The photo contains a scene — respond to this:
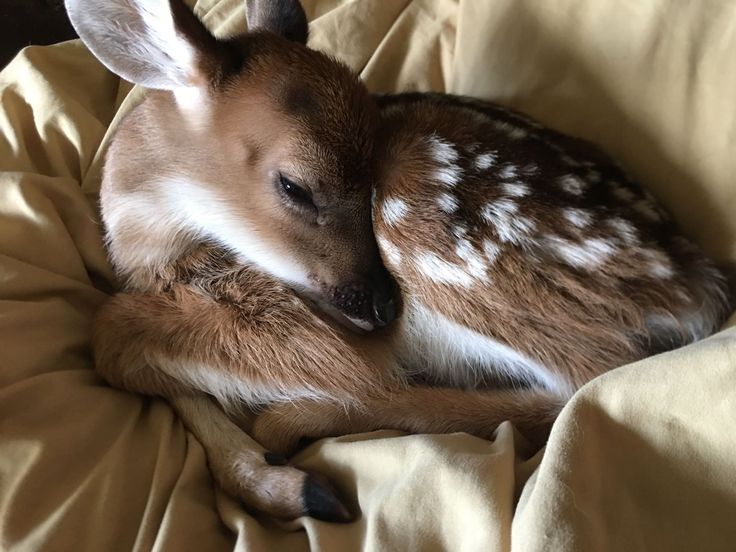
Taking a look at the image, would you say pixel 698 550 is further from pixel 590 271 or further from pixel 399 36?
pixel 399 36

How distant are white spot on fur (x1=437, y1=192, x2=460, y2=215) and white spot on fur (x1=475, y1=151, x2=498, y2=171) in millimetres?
80

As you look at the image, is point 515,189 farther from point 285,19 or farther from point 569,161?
point 285,19

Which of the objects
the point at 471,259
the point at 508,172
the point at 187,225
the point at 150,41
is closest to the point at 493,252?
the point at 471,259

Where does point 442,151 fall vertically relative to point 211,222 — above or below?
above

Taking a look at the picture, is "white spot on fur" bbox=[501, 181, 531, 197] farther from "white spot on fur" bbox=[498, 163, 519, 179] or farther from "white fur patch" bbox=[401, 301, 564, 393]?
"white fur patch" bbox=[401, 301, 564, 393]

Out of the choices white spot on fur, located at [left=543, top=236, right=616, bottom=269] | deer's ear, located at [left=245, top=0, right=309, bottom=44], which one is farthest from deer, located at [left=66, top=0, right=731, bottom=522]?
deer's ear, located at [left=245, top=0, right=309, bottom=44]

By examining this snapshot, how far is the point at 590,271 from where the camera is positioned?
141 centimetres

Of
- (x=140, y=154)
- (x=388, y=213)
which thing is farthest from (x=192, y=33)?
(x=388, y=213)

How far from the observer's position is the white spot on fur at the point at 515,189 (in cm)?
144

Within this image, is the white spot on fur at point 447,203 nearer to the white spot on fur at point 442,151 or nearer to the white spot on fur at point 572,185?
the white spot on fur at point 442,151

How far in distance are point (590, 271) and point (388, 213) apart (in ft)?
1.27

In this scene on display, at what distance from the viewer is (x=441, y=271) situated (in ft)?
4.77

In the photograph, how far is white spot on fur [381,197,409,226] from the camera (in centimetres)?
148

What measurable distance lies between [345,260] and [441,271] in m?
0.19
